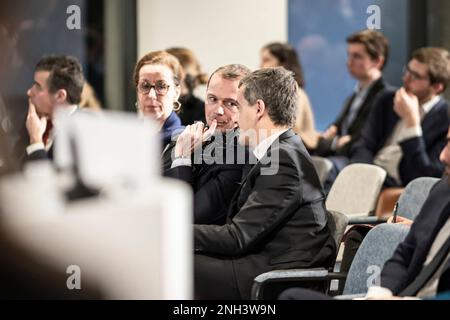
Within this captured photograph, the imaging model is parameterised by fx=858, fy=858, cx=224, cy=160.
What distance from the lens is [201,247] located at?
296 cm

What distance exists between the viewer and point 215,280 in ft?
9.56

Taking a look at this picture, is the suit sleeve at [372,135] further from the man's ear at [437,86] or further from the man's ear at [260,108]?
the man's ear at [260,108]

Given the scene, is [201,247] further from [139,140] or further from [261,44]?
[261,44]

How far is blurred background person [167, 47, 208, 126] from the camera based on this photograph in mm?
4426

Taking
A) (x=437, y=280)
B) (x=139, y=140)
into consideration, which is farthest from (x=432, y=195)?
(x=139, y=140)

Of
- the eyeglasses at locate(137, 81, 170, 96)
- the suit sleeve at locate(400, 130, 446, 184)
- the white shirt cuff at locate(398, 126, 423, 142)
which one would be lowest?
the suit sleeve at locate(400, 130, 446, 184)

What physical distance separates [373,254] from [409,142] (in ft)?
7.20

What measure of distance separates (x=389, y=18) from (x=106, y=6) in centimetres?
225

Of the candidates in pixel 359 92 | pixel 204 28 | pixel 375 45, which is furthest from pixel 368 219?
pixel 204 28

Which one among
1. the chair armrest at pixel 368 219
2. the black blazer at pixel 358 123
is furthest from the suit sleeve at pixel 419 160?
the chair armrest at pixel 368 219

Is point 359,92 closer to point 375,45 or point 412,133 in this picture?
point 375,45

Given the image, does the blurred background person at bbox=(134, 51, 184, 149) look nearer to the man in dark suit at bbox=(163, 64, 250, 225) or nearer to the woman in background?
the man in dark suit at bbox=(163, 64, 250, 225)

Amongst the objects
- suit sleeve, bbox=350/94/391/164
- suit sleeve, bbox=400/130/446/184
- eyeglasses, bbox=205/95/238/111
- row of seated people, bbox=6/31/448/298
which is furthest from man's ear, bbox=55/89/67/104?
suit sleeve, bbox=350/94/391/164

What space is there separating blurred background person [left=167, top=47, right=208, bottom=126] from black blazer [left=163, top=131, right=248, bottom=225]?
38.6 inches
